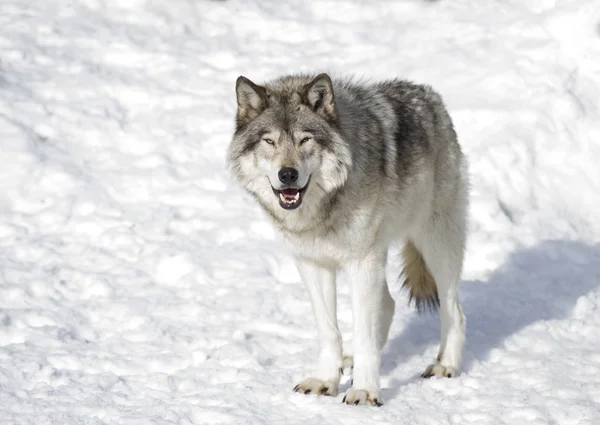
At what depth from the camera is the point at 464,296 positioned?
6641mm

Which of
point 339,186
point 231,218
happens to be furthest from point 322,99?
point 231,218

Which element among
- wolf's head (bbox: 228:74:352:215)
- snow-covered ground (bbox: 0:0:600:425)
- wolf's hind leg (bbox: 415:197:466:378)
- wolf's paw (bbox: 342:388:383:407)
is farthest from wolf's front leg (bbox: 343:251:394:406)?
wolf's hind leg (bbox: 415:197:466:378)

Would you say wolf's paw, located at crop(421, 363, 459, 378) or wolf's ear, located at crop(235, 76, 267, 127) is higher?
wolf's ear, located at crop(235, 76, 267, 127)

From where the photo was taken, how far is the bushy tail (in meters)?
5.62

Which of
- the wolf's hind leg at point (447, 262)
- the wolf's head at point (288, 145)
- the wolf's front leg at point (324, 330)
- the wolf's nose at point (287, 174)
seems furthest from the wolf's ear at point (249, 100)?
the wolf's hind leg at point (447, 262)

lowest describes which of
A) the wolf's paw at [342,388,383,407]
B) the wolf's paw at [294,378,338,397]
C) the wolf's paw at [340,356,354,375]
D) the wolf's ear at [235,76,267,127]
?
the wolf's paw at [340,356,354,375]

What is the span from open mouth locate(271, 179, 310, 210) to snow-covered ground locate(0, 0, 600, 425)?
42.8 inches

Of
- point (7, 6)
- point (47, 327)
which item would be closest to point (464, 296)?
point (47, 327)

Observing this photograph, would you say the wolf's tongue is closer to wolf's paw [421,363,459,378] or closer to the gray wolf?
the gray wolf

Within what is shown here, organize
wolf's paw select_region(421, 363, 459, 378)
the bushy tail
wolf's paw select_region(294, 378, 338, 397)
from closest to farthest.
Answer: wolf's paw select_region(294, 378, 338, 397) → wolf's paw select_region(421, 363, 459, 378) → the bushy tail

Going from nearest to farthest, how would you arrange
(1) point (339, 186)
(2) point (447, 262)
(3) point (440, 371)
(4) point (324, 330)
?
1. (1) point (339, 186)
2. (4) point (324, 330)
3. (3) point (440, 371)
4. (2) point (447, 262)

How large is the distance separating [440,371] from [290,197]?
154 cm

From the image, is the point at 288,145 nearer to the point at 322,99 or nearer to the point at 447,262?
the point at 322,99

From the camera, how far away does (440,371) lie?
205 inches
